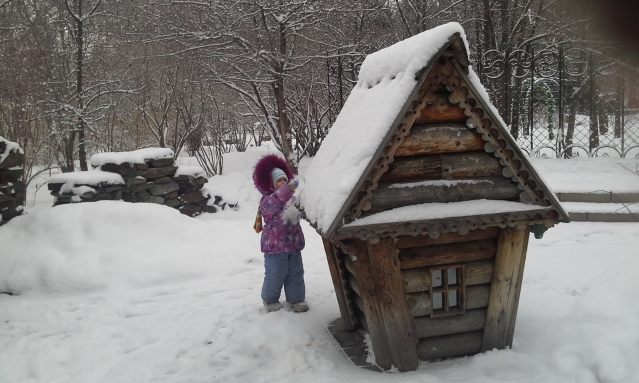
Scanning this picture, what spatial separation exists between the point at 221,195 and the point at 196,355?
6625mm

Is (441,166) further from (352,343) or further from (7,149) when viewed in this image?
(7,149)

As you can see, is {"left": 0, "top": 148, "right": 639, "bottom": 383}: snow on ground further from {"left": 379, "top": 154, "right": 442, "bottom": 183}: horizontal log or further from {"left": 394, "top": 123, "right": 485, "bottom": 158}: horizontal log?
{"left": 394, "top": 123, "right": 485, "bottom": 158}: horizontal log

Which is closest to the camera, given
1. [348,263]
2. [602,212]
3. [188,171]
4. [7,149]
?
[348,263]

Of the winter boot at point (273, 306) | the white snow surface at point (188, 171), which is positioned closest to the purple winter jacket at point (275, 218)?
the winter boot at point (273, 306)

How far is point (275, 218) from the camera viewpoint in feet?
14.7

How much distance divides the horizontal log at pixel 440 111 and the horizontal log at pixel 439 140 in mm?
39

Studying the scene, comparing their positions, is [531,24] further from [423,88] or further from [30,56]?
[30,56]

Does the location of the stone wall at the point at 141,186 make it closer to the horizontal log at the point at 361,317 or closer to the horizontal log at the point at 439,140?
the horizontal log at the point at 361,317

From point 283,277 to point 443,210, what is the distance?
1.99 meters

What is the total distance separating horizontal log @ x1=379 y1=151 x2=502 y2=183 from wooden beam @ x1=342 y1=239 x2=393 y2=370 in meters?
0.47

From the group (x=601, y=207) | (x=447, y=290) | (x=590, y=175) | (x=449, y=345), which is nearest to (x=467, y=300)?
(x=447, y=290)

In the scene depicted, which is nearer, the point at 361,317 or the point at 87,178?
the point at 361,317

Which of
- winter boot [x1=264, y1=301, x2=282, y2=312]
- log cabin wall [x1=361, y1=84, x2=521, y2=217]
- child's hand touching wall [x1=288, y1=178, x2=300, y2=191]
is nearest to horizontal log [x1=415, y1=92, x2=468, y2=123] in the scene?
log cabin wall [x1=361, y1=84, x2=521, y2=217]

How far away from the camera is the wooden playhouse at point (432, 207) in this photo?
2.93 meters
